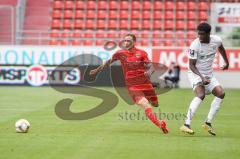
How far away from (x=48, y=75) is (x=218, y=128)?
2002 cm

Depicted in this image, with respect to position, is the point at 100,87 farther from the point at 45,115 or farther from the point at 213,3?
the point at 45,115

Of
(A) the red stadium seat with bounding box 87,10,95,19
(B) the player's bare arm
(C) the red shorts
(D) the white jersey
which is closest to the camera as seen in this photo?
(B) the player's bare arm

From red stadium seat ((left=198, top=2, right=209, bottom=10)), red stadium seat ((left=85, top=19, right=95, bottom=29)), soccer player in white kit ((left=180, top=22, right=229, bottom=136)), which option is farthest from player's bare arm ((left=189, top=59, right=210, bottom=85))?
red stadium seat ((left=198, top=2, right=209, bottom=10))

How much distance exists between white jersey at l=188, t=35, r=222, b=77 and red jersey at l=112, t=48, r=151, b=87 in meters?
1.22

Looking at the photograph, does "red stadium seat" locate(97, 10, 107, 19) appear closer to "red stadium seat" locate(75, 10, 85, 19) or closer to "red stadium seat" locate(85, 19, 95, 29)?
"red stadium seat" locate(85, 19, 95, 29)

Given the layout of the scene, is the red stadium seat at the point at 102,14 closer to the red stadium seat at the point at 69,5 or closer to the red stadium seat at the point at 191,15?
the red stadium seat at the point at 69,5

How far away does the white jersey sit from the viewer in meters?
14.3

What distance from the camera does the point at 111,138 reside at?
13.6 meters

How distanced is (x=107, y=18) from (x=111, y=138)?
26061mm

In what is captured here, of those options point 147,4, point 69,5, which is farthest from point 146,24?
point 69,5

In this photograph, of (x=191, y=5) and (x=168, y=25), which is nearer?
(x=168, y=25)

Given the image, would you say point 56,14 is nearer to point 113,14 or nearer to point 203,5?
point 113,14

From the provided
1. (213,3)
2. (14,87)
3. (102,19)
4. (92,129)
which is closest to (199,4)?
(213,3)

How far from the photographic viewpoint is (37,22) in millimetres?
39250
